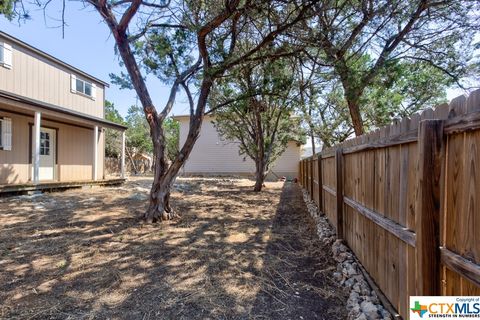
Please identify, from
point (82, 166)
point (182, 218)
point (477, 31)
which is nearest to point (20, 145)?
point (82, 166)

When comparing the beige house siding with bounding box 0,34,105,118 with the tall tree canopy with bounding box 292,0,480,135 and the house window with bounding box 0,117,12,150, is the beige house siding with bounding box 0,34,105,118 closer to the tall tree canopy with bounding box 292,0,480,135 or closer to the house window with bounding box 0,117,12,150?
the house window with bounding box 0,117,12,150

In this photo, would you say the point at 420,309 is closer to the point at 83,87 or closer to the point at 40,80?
the point at 40,80

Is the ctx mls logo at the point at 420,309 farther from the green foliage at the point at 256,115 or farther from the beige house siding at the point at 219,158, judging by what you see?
the beige house siding at the point at 219,158

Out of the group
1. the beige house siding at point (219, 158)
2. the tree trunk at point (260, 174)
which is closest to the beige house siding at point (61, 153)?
the tree trunk at point (260, 174)

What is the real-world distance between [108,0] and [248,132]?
750 centimetres

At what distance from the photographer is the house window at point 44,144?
10683 millimetres

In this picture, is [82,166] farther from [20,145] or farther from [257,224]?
[257,224]

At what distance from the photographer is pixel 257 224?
231 inches

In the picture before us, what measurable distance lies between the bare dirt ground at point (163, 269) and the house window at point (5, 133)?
4128 mm

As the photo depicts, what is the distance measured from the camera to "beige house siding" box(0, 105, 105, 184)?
9.45 metres

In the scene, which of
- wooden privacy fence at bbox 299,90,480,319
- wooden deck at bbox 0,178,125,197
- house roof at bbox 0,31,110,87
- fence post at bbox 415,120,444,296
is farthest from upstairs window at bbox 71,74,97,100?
fence post at bbox 415,120,444,296

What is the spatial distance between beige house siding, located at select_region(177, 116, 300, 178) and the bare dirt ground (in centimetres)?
1501

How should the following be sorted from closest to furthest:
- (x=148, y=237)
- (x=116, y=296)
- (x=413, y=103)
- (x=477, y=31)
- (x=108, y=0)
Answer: (x=116, y=296) < (x=148, y=237) < (x=108, y=0) < (x=477, y=31) < (x=413, y=103)

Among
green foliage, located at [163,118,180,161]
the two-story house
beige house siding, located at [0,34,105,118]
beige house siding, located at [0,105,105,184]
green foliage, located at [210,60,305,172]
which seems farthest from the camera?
green foliage, located at [163,118,180,161]
